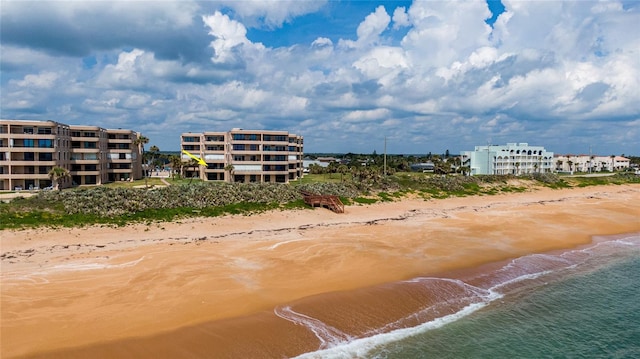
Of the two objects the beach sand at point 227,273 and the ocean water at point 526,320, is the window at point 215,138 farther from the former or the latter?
the ocean water at point 526,320

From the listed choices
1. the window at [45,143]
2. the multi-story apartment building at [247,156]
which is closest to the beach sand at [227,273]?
the multi-story apartment building at [247,156]

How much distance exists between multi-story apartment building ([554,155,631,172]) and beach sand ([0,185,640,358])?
377 ft

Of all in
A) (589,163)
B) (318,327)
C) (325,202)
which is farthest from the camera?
(589,163)

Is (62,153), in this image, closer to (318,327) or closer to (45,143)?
(45,143)

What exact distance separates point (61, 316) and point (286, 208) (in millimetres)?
29267

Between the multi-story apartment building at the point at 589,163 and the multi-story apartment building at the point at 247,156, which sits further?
the multi-story apartment building at the point at 589,163

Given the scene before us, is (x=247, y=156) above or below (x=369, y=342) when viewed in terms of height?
above

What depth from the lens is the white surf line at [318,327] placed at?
17203 millimetres

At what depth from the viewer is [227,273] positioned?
24688 mm

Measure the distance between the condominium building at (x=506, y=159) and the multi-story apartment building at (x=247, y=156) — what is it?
65.0m

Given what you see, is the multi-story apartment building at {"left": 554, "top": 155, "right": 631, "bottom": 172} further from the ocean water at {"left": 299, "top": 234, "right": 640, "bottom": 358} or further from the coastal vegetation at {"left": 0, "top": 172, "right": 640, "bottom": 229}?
the ocean water at {"left": 299, "top": 234, "right": 640, "bottom": 358}

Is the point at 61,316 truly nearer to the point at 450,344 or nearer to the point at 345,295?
the point at 345,295

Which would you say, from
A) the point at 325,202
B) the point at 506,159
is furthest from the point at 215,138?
the point at 506,159

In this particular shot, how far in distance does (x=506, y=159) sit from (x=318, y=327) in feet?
391
